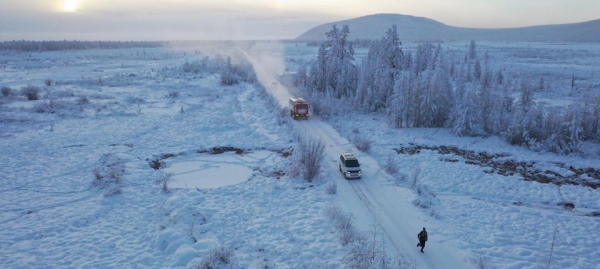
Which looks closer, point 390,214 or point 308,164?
point 390,214

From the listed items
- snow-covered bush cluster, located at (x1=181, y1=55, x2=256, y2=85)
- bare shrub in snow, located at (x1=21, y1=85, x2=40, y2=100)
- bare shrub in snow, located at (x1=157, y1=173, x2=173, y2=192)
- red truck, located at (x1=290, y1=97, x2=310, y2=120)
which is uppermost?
snow-covered bush cluster, located at (x1=181, y1=55, x2=256, y2=85)

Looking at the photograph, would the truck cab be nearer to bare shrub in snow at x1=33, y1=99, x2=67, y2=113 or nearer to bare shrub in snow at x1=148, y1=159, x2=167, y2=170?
bare shrub in snow at x1=148, y1=159, x2=167, y2=170

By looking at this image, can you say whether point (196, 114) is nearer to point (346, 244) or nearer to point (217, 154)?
point (217, 154)

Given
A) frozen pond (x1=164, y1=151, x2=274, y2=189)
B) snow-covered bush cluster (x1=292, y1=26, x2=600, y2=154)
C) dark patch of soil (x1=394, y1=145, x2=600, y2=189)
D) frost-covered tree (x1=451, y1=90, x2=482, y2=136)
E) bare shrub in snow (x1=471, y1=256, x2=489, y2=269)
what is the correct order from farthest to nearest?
frost-covered tree (x1=451, y1=90, x2=482, y2=136) → snow-covered bush cluster (x1=292, y1=26, x2=600, y2=154) → dark patch of soil (x1=394, y1=145, x2=600, y2=189) → frozen pond (x1=164, y1=151, x2=274, y2=189) → bare shrub in snow (x1=471, y1=256, x2=489, y2=269)

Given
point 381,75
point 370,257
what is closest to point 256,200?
point 370,257

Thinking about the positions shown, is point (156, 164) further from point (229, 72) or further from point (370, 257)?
point (229, 72)

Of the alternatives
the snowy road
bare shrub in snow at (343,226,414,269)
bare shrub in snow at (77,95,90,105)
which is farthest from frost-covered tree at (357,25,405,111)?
bare shrub in snow at (77,95,90,105)

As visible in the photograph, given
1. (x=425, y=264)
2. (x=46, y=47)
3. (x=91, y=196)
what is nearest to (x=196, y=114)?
(x=91, y=196)
